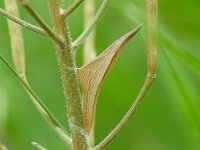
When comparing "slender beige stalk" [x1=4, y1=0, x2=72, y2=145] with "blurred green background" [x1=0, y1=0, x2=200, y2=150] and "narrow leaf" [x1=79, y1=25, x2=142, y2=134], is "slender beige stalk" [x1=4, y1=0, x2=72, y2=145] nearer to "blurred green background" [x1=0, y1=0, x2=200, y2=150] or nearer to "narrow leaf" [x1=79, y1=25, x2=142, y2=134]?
"narrow leaf" [x1=79, y1=25, x2=142, y2=134]

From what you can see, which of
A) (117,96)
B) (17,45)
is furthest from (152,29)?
(117,96)

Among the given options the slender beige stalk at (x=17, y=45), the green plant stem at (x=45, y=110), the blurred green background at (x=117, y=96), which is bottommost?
the blurred green background at (x=117, y=96)

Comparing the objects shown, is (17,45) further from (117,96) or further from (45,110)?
(117,96)

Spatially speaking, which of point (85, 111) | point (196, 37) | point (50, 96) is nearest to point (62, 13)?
point (85, 111)

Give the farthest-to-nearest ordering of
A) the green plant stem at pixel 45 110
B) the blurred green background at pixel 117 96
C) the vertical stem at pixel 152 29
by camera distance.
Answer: the blurred green background at pixel 117 96, the green plant stem at pixel 45 110, the vertical stem at pixel 152 29

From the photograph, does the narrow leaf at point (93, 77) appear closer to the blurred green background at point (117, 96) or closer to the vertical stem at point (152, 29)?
the vertical stem at point (152, 29)

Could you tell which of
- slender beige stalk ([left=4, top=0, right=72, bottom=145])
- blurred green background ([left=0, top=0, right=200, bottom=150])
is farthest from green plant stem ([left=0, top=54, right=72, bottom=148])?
blurred green background ([left=0, top=0, right=200, bottom=150])

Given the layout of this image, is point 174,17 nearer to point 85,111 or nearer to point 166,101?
point 166,101

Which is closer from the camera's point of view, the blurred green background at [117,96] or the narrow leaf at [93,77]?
the narrow leaf at [93,77]

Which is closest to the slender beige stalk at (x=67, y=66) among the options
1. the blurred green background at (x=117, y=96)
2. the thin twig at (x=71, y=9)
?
the thin twig at (x=71, y=9)
